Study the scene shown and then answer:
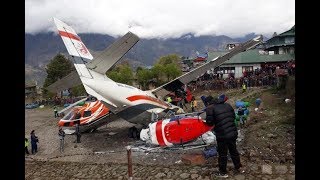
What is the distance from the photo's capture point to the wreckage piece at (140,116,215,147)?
1301 cm

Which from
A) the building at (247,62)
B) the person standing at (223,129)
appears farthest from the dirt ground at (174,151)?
the building at (247,62)

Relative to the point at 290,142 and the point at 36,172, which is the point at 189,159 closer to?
the point at 290,142

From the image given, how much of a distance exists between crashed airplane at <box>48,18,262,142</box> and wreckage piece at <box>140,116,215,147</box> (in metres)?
3.10

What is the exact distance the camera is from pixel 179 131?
1320cm

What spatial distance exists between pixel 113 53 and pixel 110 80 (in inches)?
93.4

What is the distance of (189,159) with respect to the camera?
10930 mm

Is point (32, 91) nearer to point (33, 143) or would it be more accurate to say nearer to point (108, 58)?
point (33, 143)

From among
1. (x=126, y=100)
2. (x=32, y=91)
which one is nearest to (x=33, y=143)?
(x=126, y=100)

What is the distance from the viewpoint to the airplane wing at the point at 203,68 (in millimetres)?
17250

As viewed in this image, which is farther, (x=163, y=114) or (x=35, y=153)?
(x=163, y=114)

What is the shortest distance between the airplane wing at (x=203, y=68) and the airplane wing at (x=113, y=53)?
4414 mm

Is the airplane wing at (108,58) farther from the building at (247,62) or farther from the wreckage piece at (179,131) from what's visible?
the building at (247,62)
